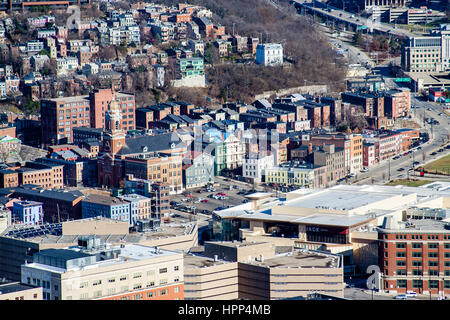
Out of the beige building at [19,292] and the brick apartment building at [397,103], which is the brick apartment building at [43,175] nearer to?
the brick apartment building at [397,103]

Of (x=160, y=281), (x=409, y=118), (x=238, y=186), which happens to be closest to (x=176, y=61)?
(x=409, y=118)

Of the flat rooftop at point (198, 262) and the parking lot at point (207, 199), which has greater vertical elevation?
Answer: the flat rooftop at point (198, 262)

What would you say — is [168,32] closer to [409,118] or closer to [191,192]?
[409,118]

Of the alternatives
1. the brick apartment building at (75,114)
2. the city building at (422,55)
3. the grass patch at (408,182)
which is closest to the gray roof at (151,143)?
the brick apartment building at (75,114)

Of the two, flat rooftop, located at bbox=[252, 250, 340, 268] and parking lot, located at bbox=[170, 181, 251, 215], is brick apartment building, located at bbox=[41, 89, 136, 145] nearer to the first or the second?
parking lot, located at bbox=[170, 181, 251, 215]

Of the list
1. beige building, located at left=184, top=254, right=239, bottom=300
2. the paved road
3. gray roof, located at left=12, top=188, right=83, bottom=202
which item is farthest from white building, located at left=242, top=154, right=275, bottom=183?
the paved road
